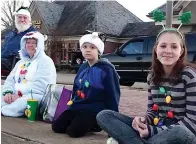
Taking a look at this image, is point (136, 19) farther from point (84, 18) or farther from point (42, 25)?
point (42, 25)

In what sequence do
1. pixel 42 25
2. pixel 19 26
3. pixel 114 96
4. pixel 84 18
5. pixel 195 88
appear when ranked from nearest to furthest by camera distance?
pixel 195 88 < pixel 114 96 < pixel 19 26 < pixel 84 18 < pixel 42 25

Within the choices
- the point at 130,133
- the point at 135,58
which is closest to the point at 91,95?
the point at 130,133

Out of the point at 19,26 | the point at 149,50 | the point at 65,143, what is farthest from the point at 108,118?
the point at 149,50

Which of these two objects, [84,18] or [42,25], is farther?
[42,25]

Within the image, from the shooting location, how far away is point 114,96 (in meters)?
3.64

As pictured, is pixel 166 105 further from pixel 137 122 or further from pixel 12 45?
pixel 12 45

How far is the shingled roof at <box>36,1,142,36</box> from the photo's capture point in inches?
1212

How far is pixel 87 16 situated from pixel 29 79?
27.2 metres

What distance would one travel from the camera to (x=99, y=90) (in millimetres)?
3705

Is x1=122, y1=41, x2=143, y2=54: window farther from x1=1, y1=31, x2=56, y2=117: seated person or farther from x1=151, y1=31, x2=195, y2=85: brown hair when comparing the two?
x1=151, y1=31, x2=195, y2=85: brown hair

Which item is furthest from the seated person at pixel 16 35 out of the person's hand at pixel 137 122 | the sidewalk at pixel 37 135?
the person's hand at pixel 137 122

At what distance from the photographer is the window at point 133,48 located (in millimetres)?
11023

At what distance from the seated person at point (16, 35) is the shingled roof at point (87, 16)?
23.9 m

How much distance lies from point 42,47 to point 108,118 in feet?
7.50
